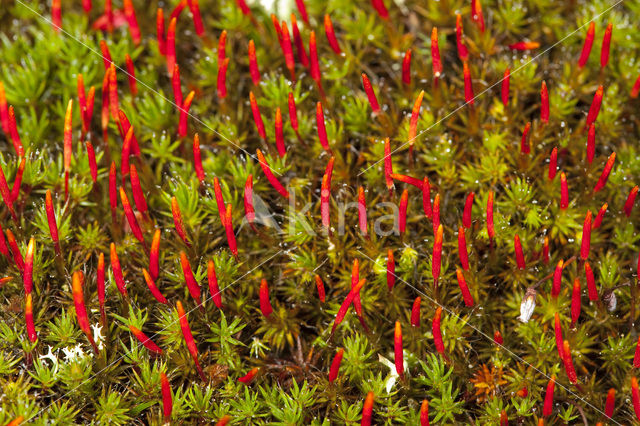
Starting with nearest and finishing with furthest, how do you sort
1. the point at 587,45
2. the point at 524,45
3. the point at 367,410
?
the point at 367,410
the point at 587,45
the point at 524,45

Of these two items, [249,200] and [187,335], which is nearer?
[187,335]

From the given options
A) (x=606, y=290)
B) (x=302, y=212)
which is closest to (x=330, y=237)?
(x=302, y=212)

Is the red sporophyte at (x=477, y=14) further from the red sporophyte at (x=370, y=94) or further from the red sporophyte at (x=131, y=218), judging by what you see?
the red sporophyte at (x=131, y=218)

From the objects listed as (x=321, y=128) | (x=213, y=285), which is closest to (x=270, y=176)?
(x=321, y=128)

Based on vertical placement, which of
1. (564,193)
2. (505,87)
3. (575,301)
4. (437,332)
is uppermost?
(505,87)

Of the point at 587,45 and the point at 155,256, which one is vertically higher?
the point at 155,256

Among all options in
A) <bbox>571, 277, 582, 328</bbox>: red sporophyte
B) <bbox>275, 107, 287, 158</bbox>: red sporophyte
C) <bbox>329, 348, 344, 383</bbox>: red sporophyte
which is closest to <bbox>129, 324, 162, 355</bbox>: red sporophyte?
<bbox>329, 348, 344, 383</bbox>: red sporophyte

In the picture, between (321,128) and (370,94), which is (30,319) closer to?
(321,128)

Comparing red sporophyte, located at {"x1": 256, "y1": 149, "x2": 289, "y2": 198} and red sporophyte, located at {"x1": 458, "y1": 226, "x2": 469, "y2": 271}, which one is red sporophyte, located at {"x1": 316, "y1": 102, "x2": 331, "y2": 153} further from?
red sporophyte, located at {"x1": 458, "y1": 226, "x2": 469, "y2": 271}
